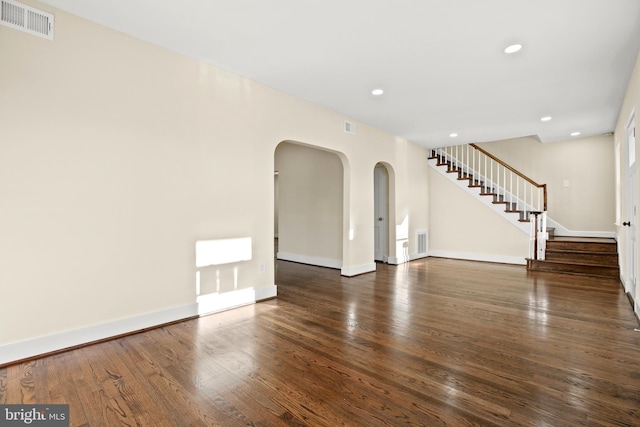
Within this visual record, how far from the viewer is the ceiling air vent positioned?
2.24 metres

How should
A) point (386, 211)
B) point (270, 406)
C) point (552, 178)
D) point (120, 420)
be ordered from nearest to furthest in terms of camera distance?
point (120, 420), point (270, 406), point (386, 211), point (552, 178)

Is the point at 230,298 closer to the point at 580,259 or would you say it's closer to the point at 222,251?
the point at 222,251

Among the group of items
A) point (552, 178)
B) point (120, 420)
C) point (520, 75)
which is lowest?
point (120, 420)

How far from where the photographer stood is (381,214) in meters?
6.89

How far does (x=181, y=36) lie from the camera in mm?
2832

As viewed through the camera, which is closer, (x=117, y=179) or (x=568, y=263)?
(x=117, y=179)

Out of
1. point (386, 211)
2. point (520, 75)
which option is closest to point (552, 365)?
point (520, 75)

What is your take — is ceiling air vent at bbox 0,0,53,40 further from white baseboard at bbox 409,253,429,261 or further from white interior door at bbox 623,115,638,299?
white baseboard at bbox 409,253,429,261

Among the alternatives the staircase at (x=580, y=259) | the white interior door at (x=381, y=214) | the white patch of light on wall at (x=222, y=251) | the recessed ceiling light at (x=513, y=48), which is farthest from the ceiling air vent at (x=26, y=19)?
the staircase at (x=580, y=259)

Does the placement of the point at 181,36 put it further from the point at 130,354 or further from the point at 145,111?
the point at 130,354

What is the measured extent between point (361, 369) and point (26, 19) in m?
3.52

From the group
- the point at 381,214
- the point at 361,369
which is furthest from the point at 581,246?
the point at 361,369

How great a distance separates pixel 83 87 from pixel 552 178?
8.70 metres

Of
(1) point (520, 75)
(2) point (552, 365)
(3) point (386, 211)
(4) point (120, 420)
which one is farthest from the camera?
(3) point (386, 211)
